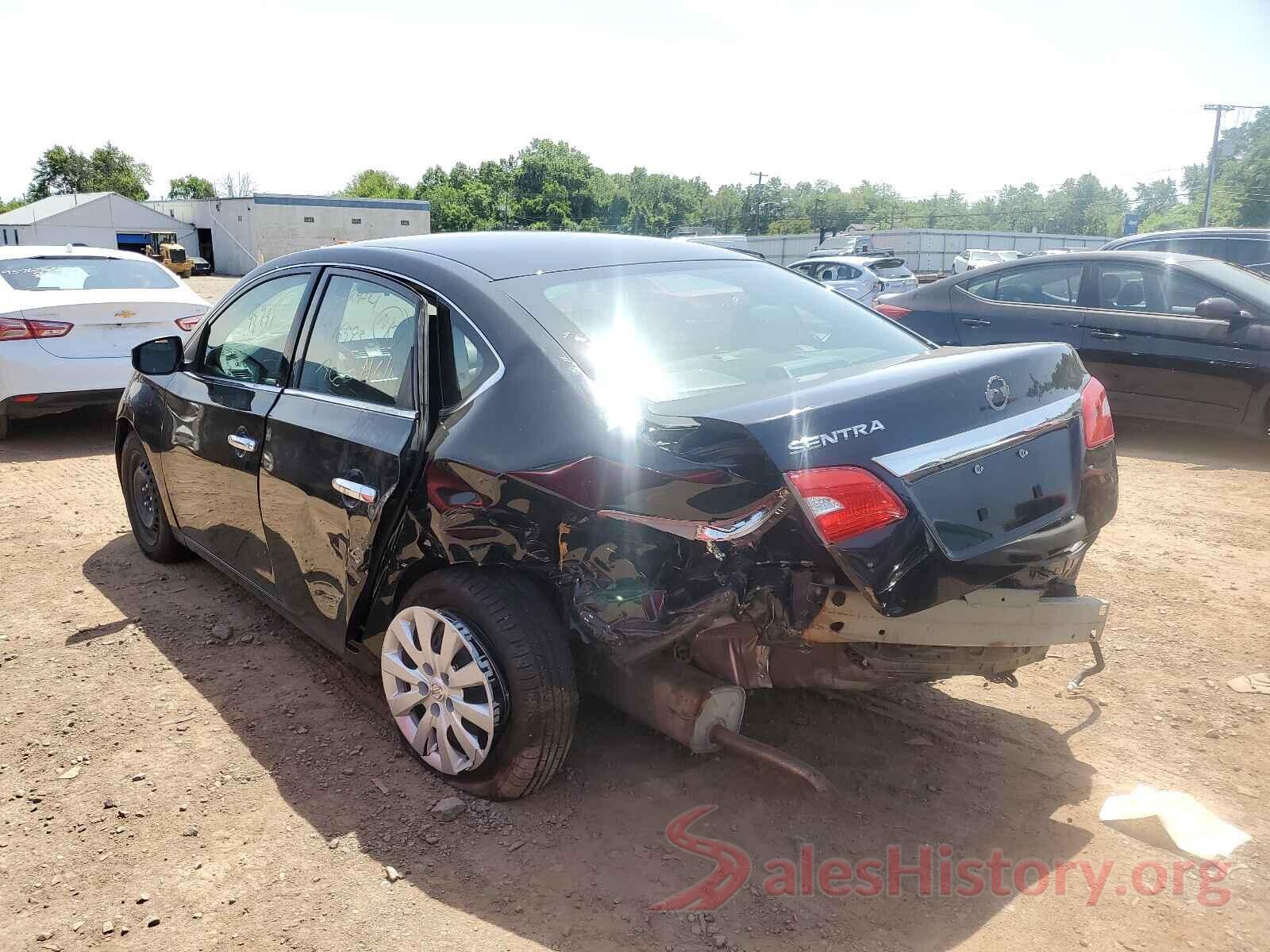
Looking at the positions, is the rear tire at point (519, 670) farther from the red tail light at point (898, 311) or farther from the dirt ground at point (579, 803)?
the red tail light at point (898, 311)

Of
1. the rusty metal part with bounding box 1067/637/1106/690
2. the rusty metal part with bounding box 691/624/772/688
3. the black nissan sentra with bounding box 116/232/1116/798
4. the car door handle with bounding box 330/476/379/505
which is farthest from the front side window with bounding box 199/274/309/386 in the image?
the rusty metal part with bounding box 1067/637/1106/690

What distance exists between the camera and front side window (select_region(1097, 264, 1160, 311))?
24.7 feet

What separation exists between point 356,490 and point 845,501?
161 centimetres

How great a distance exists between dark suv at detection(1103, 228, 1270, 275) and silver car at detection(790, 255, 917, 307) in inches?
330

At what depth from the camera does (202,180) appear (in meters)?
109

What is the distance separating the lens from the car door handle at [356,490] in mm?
3018

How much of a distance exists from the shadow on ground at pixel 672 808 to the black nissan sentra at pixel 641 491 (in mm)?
195

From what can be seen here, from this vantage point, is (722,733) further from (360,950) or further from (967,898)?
(360,950)

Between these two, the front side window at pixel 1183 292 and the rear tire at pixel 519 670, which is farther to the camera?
the front side window at pixel 1183 292

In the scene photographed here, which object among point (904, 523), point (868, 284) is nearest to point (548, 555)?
point (904, 523)

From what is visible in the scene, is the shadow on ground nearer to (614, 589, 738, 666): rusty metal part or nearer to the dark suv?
(614, 589, 738, 666): rusty metal part

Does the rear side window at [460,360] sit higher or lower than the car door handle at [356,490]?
higher

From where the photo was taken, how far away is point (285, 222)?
54812 mm

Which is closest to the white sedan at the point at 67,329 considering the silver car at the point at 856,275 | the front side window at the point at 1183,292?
the front side window at the point at 1183,292
